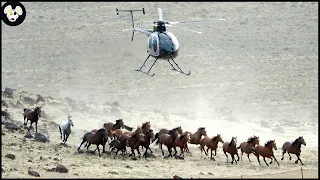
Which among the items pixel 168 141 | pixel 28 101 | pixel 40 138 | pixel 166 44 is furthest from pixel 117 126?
pixel 28 101

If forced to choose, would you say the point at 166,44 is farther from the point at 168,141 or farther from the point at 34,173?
the point at 34,173

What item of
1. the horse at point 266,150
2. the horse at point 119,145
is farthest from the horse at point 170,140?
the horse at point 266,150

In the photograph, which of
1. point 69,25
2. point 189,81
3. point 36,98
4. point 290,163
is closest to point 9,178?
point 290,163

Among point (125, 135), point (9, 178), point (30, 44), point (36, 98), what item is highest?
point (30, 44)

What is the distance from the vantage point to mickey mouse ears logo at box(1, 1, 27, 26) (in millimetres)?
35219

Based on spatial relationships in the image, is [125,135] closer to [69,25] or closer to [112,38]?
[112,38]

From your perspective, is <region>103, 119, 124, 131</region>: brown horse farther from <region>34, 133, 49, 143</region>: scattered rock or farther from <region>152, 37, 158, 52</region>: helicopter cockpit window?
<region>152, 37, 158, 52</region>: helicopter cockpit window

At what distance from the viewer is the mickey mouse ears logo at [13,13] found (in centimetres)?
3522

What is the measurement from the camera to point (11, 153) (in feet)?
124

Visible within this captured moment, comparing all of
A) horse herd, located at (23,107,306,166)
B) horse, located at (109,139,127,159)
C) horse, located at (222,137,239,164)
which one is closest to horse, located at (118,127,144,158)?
horse herd, located at (23,107,306,166)

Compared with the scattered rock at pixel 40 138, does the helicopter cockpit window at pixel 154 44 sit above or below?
above

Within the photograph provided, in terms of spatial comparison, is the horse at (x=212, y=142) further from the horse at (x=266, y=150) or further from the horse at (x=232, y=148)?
Answer: the horse at (x=266, y=150)

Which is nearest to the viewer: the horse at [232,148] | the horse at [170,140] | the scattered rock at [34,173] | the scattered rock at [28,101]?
the scattered rock at [34,173]

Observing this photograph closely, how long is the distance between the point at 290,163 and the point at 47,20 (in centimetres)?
6215
